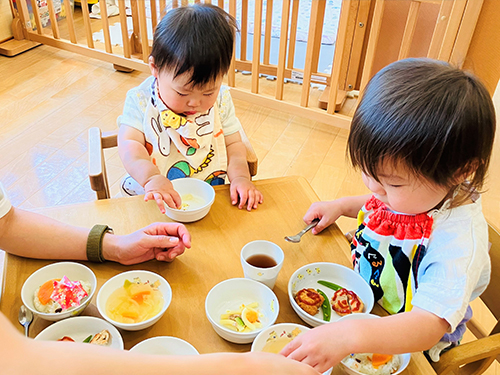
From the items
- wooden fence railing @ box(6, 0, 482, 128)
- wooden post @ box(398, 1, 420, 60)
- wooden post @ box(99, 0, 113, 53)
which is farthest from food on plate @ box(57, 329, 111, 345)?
wooden post @ box(99, 0, 113, 53)

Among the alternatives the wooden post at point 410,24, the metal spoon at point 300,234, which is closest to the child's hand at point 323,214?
the metal spoon at point 300,234

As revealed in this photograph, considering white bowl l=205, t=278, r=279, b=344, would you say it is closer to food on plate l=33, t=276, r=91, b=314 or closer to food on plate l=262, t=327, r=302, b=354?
food on plate l=262, t=327, r=302, b=354

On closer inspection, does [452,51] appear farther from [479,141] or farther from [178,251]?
[178,251]

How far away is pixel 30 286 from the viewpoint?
0.86 m

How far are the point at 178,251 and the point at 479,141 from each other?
0.66m

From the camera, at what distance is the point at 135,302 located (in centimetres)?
→ 87

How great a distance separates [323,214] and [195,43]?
58 cm

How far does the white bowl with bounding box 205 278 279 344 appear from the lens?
84cm

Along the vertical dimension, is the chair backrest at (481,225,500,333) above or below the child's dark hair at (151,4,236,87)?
below

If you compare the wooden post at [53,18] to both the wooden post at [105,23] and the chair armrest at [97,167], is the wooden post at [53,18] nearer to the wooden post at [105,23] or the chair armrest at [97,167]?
the wooden post at [105,23]

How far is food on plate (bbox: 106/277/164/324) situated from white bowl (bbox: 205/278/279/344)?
0.11 meters

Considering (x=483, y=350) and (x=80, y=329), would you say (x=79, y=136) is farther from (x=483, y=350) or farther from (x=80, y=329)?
(x=483, y=350)

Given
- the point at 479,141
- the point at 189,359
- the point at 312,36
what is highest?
the point at 479,141

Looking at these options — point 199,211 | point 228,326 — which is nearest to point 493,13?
point 199,211
